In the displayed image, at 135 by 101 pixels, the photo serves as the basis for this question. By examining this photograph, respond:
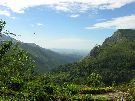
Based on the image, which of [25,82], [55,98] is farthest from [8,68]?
[55,98]

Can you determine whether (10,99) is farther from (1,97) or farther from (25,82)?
(25,82)

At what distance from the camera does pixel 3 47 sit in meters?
26.8

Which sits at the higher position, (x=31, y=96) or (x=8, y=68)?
(x=8, y=68)

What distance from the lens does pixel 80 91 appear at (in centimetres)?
4769

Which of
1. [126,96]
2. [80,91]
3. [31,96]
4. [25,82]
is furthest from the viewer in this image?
[80,91]

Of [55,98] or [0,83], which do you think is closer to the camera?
[0,83]

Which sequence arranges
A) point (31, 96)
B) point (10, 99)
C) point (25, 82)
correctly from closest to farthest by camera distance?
1. point (10, 99)
2. point (31, 96)
3. point (25, 82)

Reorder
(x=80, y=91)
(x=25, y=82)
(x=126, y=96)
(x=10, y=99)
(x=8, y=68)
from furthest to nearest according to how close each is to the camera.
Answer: (x=80, y=91), (x=126, y=96), (x=25, y=82), (x=8, y=68), (x=10, y=99)

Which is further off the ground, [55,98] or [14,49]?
[14,49]

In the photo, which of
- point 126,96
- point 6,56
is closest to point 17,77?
point 6,56

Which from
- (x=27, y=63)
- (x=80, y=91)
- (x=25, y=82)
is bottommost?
(x=80, y=91)

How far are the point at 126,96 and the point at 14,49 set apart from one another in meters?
19.7

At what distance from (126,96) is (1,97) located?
804 inches

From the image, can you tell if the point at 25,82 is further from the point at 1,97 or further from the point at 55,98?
the point at 1,97
